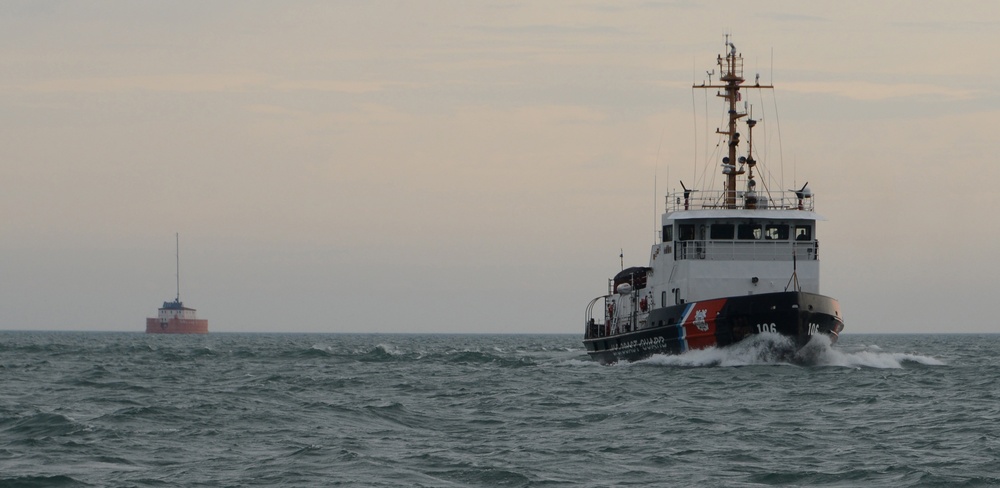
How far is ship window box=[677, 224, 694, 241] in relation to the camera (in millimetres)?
41700

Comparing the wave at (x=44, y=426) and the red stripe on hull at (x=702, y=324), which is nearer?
the wave at (x=44, y=426)

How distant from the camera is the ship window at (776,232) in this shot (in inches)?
1618

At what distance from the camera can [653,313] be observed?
42000 millimetres

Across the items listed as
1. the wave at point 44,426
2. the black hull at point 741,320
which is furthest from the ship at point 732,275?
the wave at point 44,426

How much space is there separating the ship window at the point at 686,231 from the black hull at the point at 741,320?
251 centimetres

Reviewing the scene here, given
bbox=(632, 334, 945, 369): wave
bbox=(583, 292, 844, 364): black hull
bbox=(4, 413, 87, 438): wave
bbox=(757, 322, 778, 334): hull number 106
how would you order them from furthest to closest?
bbox=(632, 334, 945, 369): wave < bbox=(757, 322, 778, 334): hull number 106 < bbox=(583, 292, 844, 364): black hull < bbox=(4, 413, 87, 438): wave

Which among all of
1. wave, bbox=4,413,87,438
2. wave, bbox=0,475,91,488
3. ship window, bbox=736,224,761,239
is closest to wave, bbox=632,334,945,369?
ship window, bbox=736,224,761,239

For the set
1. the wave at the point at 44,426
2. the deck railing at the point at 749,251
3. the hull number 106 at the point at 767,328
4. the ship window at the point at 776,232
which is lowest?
the wave at the point at 44,426

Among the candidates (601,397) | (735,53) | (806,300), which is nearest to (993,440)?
(601,397)

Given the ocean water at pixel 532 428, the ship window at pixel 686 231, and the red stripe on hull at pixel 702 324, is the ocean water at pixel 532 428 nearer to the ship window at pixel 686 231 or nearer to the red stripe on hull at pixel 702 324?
the red stripe on hull at pixel 702 324

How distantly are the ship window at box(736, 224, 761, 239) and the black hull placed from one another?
3.33 metres

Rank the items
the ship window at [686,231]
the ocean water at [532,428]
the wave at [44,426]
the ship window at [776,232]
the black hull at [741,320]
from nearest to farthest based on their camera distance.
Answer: the ocean water at [532,428] → the wave at [44,426] → the black hull at [741,320] → the ship window at [776,232] → the ship window at [686,231]

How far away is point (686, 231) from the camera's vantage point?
137 feet

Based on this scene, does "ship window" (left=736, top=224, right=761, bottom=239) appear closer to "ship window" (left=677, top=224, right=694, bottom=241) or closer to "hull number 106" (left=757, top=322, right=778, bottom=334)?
"ship window" (left=677, top=224, right=694, bottom=241)
